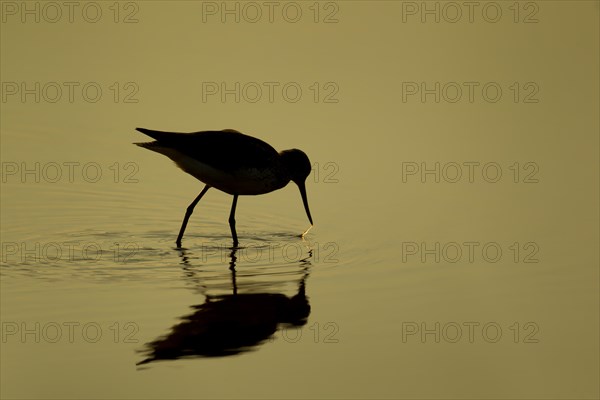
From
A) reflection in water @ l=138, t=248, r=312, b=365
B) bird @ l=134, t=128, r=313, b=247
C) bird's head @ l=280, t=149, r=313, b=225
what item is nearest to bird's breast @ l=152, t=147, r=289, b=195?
bird @ l=134, t=128, r=313, b=247

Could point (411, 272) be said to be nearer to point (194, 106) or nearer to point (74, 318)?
point (74, 318)

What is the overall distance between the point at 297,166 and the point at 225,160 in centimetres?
96

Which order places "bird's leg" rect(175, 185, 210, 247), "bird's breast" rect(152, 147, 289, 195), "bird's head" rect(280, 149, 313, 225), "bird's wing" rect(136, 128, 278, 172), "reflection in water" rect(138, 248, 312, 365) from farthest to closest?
1. "bird's head" rect(280, 149, 313, 225)
2. "bird's breast" rect(152, 147, 289, 195)
3. "bird's wing" rect(136, 128, 278, 172)
4. "bird's leg" rect(175, 185, 210, 247)
5. "reflection in water" rect(138, 248, 312, 365)

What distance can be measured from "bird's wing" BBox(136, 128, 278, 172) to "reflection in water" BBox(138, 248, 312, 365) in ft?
7.61

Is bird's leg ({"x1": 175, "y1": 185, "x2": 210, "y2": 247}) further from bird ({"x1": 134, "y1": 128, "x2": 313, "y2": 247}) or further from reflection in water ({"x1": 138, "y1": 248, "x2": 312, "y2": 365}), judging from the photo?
reflection in water ({"x1": 138, "y1": 248, "x2": 312, "y2": 365})

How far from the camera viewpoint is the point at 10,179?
45.4 feet

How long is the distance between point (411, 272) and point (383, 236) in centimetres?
133

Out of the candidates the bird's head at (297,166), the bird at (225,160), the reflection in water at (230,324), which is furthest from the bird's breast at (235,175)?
the reflection in water at (230,324)

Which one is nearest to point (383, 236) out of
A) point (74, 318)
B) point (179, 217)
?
point (179, 217)

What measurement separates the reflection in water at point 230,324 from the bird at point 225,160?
2.31m

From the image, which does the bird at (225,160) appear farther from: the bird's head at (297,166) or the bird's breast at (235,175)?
the bird's head at (297,166)

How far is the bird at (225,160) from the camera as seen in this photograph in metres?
12.0

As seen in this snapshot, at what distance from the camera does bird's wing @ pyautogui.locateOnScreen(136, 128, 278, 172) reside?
12.0 meters

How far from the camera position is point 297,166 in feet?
42.1
